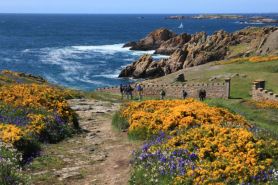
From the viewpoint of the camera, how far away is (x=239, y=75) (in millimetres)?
45000

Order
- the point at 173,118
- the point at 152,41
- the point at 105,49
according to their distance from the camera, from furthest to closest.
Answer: the point at 105,49, the point at 152,41, the point at 173,118

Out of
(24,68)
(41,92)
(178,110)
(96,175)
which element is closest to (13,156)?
(96,175)

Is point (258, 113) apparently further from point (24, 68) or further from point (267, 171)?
point (24, 68)

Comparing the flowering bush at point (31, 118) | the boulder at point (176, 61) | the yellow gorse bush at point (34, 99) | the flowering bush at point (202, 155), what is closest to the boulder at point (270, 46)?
the boulder at point (176, 61)

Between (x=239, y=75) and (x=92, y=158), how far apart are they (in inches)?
1288

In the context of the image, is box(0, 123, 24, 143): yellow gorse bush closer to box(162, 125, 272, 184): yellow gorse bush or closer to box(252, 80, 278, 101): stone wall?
box(162, 125, 272, 184): yellow gorse bush

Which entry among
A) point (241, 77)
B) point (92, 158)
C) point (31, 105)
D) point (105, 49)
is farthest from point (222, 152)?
point (105, 49)

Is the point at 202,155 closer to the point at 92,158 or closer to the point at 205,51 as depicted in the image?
the point at 92,158

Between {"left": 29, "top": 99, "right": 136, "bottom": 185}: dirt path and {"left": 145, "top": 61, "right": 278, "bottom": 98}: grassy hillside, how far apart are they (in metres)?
21.5

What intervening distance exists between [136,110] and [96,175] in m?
6.92

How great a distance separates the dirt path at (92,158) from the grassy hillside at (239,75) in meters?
21.5

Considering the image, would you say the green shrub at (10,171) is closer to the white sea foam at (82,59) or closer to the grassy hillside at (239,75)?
the grassy hillside at (239,75)

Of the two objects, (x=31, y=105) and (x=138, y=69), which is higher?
(x=31, y=105)

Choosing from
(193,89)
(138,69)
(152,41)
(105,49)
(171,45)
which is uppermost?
(193,89)
